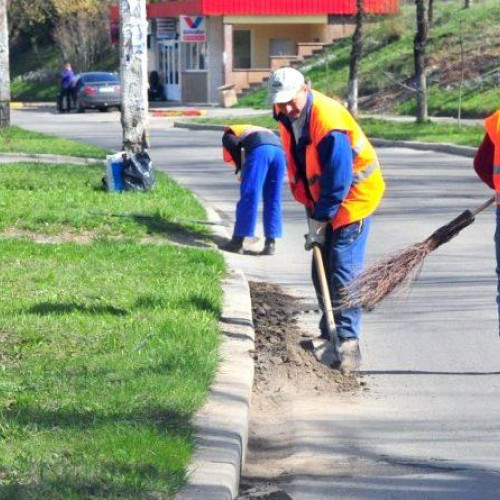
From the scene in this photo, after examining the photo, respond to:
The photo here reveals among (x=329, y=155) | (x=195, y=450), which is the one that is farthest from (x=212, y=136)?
(x=195, y=450)

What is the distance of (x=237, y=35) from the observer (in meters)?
51.5

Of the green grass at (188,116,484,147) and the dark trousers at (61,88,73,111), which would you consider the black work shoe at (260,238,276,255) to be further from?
the dark trousers at (61,88,73,111)

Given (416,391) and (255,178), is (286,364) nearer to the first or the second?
(416,391)

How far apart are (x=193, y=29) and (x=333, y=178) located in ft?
141

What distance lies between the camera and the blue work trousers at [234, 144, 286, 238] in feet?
42.1

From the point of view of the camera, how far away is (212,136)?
32344 millimetres

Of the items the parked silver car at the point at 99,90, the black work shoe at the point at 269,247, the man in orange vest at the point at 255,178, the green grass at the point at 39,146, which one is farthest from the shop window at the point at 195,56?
the black work shoe at the point at 269,247

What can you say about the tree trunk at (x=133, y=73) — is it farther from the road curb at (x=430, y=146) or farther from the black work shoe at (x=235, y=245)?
the road curb at (x=430, y=146)

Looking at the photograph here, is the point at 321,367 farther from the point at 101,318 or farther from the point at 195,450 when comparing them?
the point at 195,450

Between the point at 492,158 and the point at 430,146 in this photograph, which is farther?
the point at 430,146

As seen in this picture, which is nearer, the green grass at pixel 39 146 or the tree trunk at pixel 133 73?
the tree trunk at pixel 133 73

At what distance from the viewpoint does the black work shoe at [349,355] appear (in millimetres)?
8156

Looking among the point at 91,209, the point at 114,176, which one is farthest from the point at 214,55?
the point at 91,209

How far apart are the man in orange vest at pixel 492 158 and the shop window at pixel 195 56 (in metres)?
44.0
